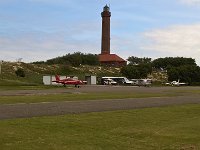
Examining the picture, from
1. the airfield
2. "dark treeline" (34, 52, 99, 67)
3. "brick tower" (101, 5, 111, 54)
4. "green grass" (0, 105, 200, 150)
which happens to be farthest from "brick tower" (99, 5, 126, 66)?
"green grass" (0, 105, 200, 150)

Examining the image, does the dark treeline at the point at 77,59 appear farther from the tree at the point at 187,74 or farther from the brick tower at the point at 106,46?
the tree at the point at 187,74

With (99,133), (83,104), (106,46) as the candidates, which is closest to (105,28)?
→ (106,46)

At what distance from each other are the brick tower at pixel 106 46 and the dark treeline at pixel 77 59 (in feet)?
12.4

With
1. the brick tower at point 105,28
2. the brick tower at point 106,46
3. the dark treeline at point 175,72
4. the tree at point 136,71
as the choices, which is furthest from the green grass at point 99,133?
the brick tower at point 106,46

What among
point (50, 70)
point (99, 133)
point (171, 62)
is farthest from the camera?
point (171, 62)

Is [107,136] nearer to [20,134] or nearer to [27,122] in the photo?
[20,134]

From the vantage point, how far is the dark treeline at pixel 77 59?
6398 inches

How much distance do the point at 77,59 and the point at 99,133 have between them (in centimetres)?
14962

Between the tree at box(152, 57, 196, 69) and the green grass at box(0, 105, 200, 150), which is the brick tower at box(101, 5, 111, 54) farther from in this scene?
the green grass at box(0, 105, 200, 150)

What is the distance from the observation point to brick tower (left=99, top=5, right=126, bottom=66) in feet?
519

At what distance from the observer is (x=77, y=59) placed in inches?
6403

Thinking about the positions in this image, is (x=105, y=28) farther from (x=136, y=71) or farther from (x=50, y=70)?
(x=50, y=70)

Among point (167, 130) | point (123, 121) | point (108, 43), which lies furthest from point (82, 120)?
point (108, 43)

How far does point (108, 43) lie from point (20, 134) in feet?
494
